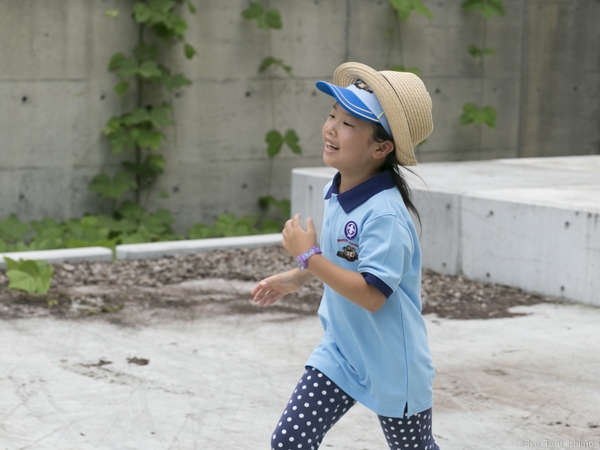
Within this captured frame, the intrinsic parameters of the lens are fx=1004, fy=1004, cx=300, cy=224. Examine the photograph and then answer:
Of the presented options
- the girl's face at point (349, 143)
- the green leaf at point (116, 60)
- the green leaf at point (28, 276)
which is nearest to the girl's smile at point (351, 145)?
the girl's face at point (349, 143)

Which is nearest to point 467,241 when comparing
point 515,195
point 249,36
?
point 515,195

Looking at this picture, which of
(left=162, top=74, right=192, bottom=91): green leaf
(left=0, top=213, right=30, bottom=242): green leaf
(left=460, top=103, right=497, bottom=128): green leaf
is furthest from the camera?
(left=460, top=103, right=497, bottom=128): green leaf

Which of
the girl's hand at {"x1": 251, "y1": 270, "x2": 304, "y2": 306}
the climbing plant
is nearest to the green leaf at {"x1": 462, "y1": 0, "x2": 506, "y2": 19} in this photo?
the climbing plant

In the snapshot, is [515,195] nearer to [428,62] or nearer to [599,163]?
[599,163]

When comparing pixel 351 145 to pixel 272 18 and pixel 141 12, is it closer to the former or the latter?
pixel 141 12

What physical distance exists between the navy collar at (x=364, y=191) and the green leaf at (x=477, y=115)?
7.26 meters

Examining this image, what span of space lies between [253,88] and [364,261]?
21.1ft

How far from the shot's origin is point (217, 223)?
27.1ft

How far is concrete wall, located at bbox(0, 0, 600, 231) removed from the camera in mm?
7781

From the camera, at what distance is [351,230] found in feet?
8.25

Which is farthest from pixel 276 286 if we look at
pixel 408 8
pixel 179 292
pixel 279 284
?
pixel 408 8

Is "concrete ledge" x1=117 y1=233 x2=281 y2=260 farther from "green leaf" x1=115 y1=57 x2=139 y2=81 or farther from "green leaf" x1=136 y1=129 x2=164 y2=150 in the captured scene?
"green leaf" x1=115 y1=57 x2=139 y2=81

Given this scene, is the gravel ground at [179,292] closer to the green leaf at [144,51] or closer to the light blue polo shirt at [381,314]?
the green leaf at [144,51]

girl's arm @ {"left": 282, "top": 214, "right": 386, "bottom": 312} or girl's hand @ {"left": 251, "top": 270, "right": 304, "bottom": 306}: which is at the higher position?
girl's arm @ {"left": 282, "top": 214, "right": 386, "bottom": 312}
